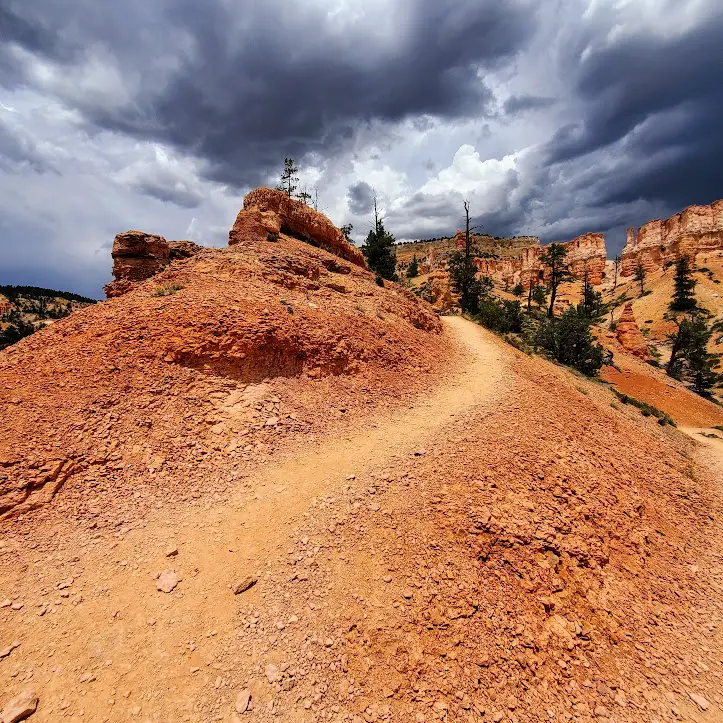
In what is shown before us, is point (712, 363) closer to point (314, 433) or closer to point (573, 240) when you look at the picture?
point (314, 433)

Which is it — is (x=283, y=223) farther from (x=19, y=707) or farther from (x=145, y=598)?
(x=19, y=707)

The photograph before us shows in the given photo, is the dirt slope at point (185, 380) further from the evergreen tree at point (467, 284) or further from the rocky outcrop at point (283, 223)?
the evergreen tree at point (467, 284)

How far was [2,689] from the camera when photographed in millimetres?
3803

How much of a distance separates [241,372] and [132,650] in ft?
20.4

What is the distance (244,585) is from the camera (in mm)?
5070

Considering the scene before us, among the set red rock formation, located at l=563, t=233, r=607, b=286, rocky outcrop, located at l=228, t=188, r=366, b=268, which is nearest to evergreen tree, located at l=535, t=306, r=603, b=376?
rocky outcrop, located at l=228, t=188, r=366, b=268

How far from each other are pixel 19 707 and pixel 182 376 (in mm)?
6151

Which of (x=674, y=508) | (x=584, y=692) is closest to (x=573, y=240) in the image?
(x=674, y=508)

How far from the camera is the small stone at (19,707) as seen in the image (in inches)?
139

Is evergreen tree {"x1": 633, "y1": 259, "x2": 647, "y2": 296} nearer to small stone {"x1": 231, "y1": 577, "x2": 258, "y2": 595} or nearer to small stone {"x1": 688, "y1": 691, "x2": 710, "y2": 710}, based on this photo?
small stone {"x1": 688, "y1": 691, "x2": 710, "y2": 710}

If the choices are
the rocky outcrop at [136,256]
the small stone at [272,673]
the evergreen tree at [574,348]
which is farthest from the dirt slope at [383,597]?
the evergreen tree at [574,348]

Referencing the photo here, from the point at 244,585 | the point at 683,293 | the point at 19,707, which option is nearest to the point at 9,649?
the point at 19,707

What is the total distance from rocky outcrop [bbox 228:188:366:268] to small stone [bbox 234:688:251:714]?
19616 mm

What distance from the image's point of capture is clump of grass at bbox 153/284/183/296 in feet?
35.9
